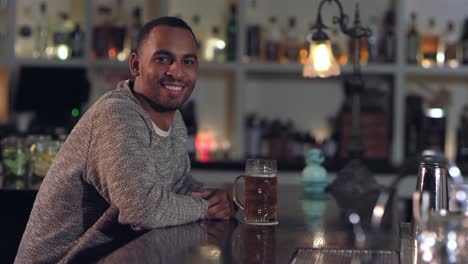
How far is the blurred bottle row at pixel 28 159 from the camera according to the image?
2953mm

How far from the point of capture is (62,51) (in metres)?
4.66

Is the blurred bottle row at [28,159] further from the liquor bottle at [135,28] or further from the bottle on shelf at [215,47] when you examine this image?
the bottle on shelf at [215,47]

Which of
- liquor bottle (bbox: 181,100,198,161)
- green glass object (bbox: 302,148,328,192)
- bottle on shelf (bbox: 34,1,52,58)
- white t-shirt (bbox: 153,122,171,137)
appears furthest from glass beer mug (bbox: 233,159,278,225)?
bottle on shelf (bbox: 34,1,52,58)

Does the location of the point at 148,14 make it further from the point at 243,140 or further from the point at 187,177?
the point at 187,177

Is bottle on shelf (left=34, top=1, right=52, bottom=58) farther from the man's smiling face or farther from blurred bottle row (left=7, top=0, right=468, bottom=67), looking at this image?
the man's smiling face

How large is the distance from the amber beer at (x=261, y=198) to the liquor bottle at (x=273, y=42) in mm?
2711

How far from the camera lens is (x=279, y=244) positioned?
5.48ft

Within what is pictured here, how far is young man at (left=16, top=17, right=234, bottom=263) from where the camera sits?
1.86m

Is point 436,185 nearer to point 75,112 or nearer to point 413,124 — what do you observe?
point 413,124

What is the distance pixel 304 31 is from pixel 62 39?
1338 mm

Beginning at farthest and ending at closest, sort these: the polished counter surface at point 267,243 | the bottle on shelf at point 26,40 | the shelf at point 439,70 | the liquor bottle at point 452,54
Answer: the bottle on shelf at point 26,40, the liquor bottle at point 452,54, the shelf at point 439,70, the polished counter surface at point 267,243

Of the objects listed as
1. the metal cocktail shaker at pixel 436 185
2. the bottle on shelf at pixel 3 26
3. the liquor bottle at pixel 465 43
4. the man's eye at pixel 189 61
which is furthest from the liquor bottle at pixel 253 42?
the metal cocktail shaker at pixel 436 185

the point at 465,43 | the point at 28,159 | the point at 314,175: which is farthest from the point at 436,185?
the point at 465,43

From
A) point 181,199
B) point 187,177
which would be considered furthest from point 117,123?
point 187,177
